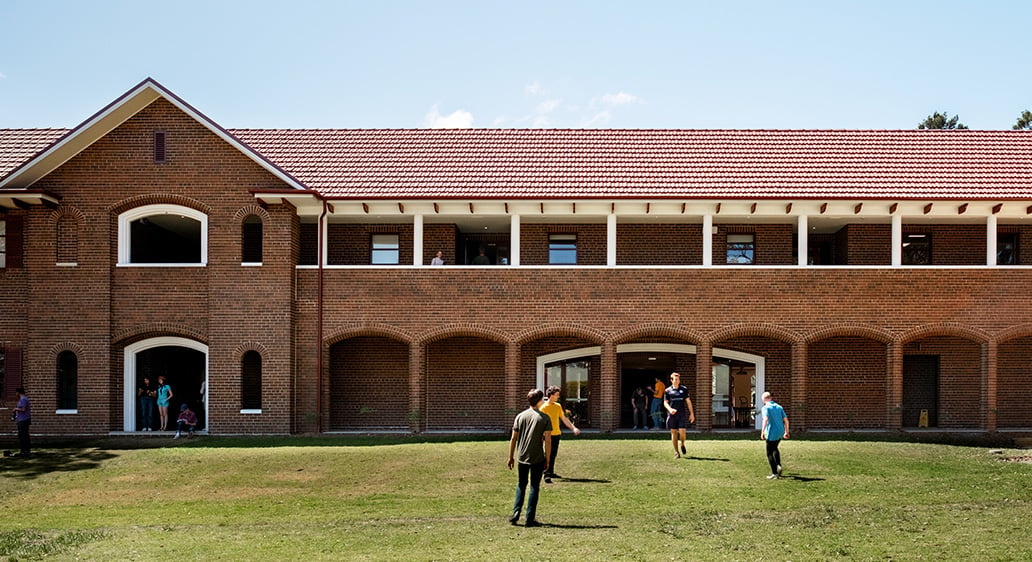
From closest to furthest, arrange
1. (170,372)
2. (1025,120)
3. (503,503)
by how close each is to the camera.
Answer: (503,503) < (170,372) < (1025,120)

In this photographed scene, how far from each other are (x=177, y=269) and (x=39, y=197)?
343 centimetres

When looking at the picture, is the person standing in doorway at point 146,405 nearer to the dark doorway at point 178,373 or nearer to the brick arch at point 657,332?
the dark doorway at point 178,373

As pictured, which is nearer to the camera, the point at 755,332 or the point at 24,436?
the point at 24,436

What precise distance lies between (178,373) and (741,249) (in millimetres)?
14813

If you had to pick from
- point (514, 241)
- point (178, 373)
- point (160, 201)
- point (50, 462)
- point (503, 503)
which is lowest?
point (50, 462)

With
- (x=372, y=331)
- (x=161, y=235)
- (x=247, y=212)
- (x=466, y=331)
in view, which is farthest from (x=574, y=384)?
(x=161, y=235)

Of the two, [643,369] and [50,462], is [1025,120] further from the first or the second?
[50,462]

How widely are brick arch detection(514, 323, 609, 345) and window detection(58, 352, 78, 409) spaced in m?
10.5

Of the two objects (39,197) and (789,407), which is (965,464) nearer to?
(789,407)

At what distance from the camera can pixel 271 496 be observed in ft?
48.8

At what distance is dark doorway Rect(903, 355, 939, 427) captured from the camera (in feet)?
80.0

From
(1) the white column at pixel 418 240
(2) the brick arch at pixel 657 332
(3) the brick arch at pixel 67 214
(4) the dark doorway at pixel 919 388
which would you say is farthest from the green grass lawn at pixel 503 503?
(3) the brick arch at pixel 67 214

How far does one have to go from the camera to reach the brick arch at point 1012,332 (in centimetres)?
2238

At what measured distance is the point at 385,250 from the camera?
24.5m
